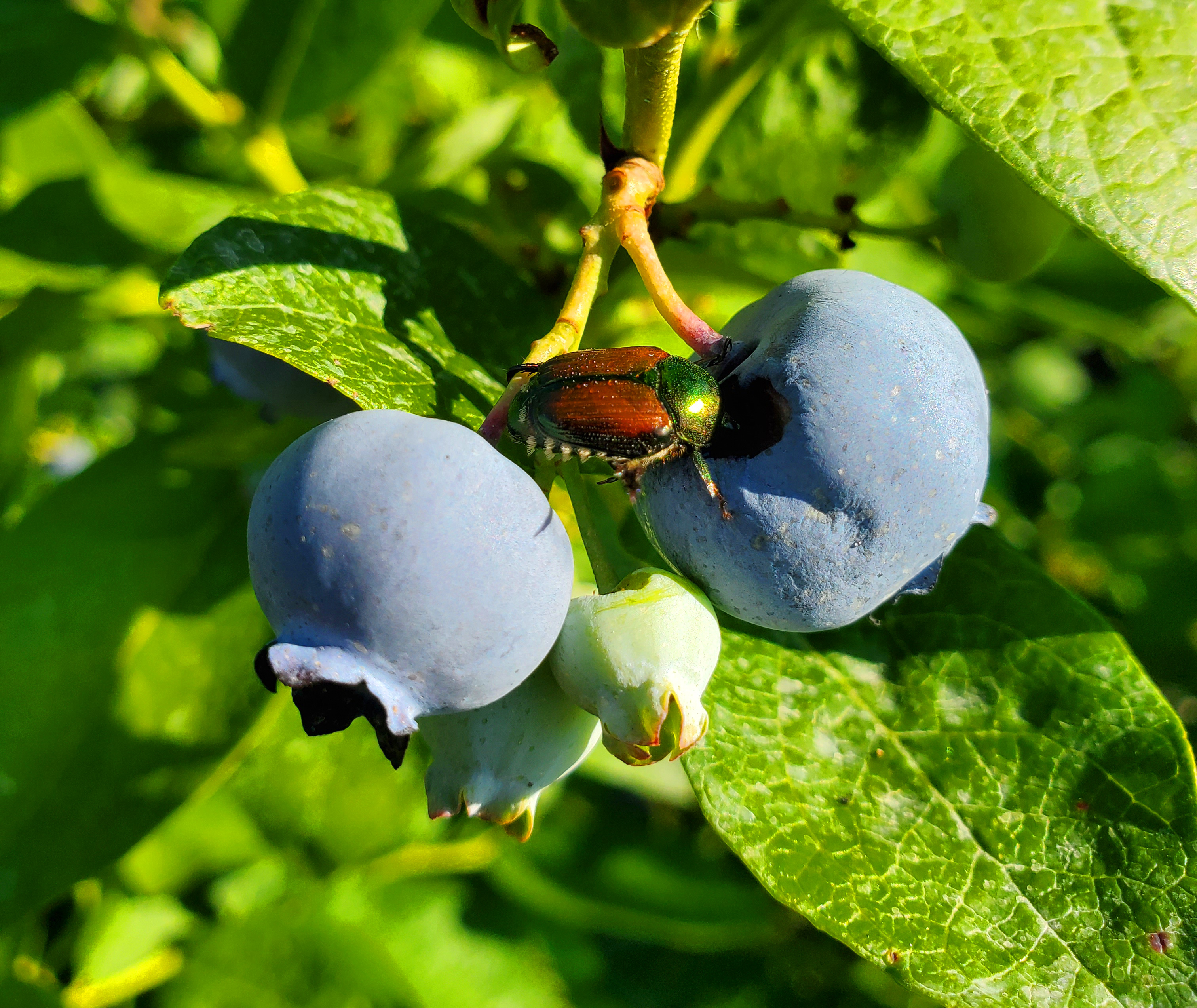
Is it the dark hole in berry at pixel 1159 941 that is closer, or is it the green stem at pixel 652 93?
the green stem at pixel 652 93

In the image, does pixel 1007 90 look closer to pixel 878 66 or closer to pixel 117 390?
pixel 878 66

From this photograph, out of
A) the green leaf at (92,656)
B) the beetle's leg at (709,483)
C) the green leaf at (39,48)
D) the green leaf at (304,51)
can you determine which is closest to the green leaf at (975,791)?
the beetle's leg at (709,483)

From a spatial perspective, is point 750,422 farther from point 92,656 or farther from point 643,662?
point 92,656

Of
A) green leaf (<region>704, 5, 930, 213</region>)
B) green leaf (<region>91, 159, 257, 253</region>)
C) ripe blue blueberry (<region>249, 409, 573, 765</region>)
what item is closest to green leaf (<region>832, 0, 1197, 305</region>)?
ripe blue blueberry (<region>249, 409, 573, 765</region>)

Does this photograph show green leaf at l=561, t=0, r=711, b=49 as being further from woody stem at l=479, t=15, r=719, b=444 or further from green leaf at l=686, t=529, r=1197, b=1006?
green leaf at l=686, t=529, r=1197, b=1006

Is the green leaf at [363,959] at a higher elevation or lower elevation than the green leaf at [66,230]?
lower

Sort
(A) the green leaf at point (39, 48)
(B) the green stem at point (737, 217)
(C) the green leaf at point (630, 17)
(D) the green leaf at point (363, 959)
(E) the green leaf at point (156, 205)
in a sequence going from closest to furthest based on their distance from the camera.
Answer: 1. (C) the green leaf at point (630, 17)
2. (B) the green stem at point (737, 217)
3. (A) the green leaf at point (39, 48)
4. (E) the green leaf at point (156, 205)
5. (D) the green leaf at point (363, 959)

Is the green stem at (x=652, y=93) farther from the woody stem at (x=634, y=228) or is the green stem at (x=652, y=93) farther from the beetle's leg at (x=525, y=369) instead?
the beetle's leg at (x=525, y=369)

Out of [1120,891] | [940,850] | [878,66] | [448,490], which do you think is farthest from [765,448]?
[878,66]
